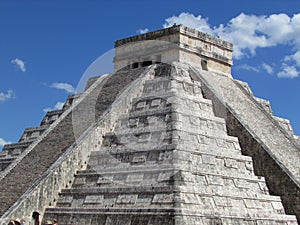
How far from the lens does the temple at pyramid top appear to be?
2172cm

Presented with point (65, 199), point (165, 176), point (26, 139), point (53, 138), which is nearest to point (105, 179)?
point (65, 199)

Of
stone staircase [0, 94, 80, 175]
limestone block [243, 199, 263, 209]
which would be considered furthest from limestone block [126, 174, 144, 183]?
stone staircase [0, 94, 80, 175]

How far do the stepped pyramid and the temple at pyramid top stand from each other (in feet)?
2.19

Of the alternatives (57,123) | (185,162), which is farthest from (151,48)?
(185,162)

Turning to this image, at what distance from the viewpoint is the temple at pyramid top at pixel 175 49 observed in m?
21.7

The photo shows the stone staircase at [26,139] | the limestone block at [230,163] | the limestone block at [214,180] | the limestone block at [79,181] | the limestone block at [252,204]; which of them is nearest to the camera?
the limestone block at [214,180]

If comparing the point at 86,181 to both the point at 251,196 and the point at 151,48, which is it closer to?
the point at 251,196

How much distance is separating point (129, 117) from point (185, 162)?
3.49 metres

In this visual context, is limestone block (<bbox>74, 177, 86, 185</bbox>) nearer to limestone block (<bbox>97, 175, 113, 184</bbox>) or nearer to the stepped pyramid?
the stepped pyramid

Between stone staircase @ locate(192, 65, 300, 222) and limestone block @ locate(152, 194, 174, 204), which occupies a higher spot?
stone staircase @ locate(192, 65, 300, 222)

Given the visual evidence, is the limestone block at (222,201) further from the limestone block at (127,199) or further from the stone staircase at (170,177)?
the limestone block at (127,199)

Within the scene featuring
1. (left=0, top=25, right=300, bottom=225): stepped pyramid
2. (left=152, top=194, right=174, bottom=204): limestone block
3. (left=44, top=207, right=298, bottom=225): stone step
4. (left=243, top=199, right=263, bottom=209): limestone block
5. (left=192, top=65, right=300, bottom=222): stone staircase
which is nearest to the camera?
(left=44, top=207, right=298, bottom=225): stone step

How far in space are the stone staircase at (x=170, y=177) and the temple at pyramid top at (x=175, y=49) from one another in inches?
170

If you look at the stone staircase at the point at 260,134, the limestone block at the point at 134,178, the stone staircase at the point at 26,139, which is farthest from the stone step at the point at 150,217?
the stone staircase at the point at 26,139
